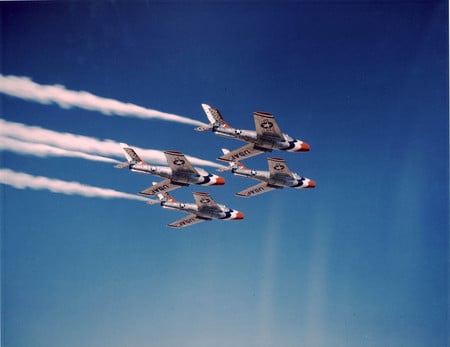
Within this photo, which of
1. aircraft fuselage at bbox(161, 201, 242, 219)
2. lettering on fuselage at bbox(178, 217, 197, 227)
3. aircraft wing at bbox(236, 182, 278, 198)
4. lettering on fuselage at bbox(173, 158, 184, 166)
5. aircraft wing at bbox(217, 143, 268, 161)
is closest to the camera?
lettering on fuselage at bbox(173, 158, 184, 166)

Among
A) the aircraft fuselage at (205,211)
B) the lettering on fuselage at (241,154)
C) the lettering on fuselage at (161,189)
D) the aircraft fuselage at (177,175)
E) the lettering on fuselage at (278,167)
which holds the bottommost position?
the aircraft fuselage at (205,211)

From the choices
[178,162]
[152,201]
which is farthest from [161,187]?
[178,162]

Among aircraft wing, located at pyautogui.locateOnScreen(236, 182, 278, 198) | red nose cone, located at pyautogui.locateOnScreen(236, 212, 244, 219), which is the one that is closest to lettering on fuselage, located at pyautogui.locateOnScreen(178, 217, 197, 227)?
red nose cone, located at pyautogui.locateOnScreen(236, 212, 244, 219)

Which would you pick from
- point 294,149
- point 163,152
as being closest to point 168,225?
point 163,152

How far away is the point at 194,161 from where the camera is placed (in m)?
29.8

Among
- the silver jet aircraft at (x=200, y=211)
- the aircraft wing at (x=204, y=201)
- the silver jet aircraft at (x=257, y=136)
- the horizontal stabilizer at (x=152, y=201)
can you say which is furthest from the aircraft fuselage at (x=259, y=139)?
the horizontal stabilizer at (x=152, y=201)

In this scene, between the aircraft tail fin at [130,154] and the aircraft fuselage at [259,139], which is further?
the aircraft tail fin at [130,154]

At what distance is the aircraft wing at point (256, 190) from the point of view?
30844mm

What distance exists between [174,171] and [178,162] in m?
0.45

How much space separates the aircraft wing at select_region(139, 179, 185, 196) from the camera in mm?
30250

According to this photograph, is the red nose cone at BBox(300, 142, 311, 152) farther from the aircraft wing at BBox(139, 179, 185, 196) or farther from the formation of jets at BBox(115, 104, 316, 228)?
the aircraft wing at BBox(139, 179, 185, 196)

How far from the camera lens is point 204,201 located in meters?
30.7

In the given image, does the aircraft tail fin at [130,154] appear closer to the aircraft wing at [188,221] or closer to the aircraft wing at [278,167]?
the aircraft wing at [188,221]

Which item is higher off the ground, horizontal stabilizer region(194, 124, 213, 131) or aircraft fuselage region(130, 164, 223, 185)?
horizontal stabilizer region(194, 124, 213, 131)
